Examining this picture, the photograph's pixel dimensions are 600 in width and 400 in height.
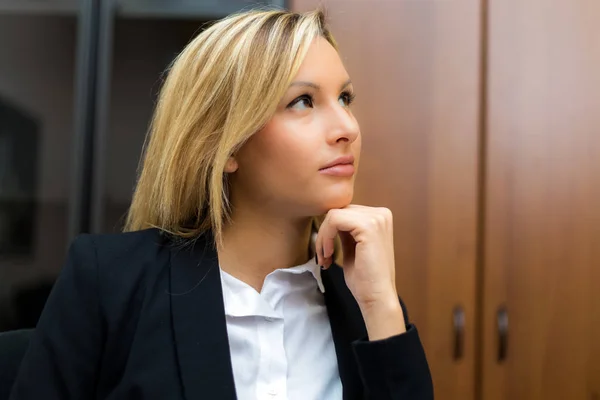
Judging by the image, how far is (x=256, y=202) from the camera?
772 mm

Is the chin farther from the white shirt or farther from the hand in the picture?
the white shirt

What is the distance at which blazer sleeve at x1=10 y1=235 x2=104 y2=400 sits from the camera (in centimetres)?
64

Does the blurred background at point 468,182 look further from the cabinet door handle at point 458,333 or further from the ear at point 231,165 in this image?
the ear at point 231,165

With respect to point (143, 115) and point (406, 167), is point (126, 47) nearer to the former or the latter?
point (143, 115)

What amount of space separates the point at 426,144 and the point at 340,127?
17.8 inches

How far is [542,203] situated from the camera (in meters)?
1.12

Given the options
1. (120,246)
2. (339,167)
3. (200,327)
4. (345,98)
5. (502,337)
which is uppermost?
(345,98)

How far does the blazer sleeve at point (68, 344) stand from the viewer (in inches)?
A: 25.3

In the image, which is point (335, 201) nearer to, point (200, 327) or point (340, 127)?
point (340, 127)

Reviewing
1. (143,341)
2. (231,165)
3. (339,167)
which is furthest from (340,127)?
(143,341)

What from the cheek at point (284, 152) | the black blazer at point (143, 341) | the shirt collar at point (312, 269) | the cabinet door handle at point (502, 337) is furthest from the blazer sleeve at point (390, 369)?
the cabinet door handle at point (502, 337)

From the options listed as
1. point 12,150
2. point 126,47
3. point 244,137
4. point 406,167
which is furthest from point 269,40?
point 12,150

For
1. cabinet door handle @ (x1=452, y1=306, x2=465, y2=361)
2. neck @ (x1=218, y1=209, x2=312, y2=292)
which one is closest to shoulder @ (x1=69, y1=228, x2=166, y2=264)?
neck @ (x1=218, y1=209, x2=312, y2=292)

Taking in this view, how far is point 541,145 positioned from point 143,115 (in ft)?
3.07
